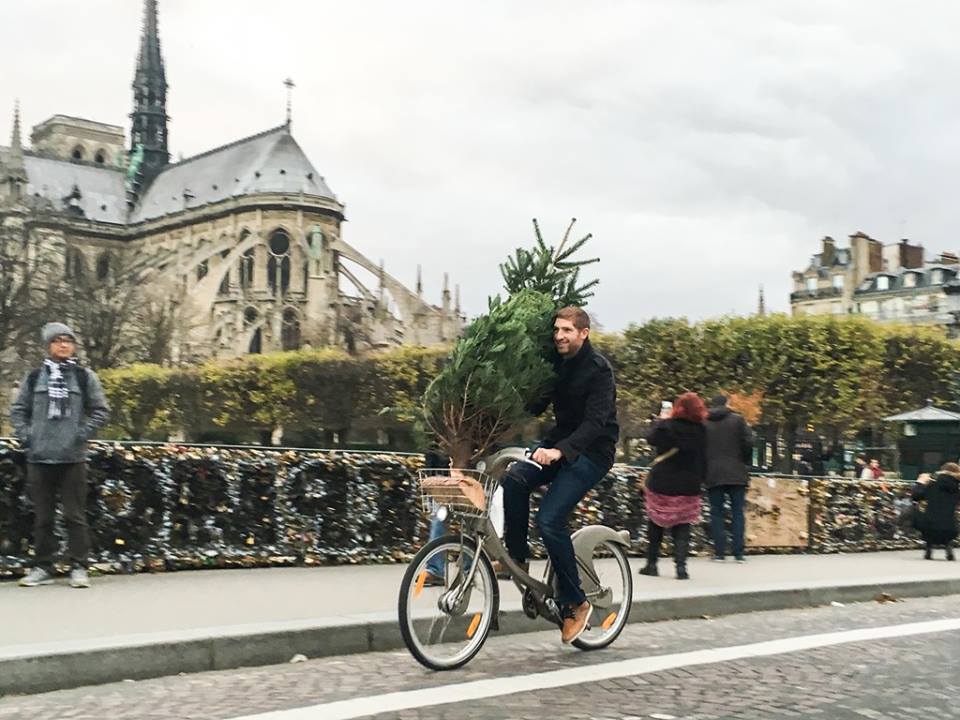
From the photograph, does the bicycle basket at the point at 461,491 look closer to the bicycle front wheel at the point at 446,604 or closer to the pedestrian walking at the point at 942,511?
the bicycle front wheel at the point at 446,604

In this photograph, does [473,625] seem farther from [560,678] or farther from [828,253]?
[828,253]

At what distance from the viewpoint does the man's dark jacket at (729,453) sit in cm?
1142

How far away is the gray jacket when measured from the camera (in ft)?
25.7

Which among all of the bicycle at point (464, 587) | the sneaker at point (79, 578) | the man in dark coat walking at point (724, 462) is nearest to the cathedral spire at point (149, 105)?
the man in dark coat walking at point (724, 462)

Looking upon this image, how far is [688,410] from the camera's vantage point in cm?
1025

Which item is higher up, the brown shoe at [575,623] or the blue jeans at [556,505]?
the blue jeans at [556,505]

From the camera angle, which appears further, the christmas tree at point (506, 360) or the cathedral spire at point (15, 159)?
the cathedral spire at point (15, 159)

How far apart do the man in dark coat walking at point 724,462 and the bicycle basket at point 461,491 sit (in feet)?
19.4

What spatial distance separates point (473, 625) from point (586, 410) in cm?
124

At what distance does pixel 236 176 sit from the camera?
10588 cm

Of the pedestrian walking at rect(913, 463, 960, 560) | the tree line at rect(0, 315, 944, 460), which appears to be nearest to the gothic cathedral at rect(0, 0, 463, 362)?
the tree line at rect(0, 315, 944, 460)

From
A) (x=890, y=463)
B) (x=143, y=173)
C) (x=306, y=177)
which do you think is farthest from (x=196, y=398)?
(x=143, y=173)

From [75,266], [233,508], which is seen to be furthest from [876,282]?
[233,508]

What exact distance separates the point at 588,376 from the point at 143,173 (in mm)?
120868
